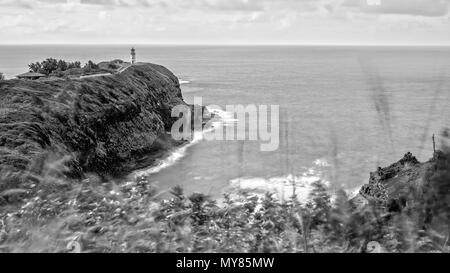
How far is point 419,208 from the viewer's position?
347 inches

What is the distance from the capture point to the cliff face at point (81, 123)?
31547 mm

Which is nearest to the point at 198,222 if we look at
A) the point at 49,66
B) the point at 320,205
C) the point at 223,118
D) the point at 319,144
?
the point at 320,205

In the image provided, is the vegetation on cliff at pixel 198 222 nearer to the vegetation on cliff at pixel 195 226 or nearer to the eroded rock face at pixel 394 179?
the vegetation on cliff at pixel 195 226

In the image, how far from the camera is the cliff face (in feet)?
104

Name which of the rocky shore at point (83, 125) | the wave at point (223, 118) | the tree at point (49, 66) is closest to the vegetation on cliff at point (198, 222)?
the rocky shore at point (83, 125)

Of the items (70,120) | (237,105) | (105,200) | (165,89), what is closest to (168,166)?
(70,120)

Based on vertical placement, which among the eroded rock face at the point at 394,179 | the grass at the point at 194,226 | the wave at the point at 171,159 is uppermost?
the grass at the point at 194,226

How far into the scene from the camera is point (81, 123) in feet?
133

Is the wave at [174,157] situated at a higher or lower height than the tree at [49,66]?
lower

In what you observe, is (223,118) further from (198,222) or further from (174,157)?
(198,222)

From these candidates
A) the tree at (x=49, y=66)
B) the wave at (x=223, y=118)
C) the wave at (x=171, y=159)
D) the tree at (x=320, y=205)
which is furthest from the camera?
the wave at (x=223, y=118)
